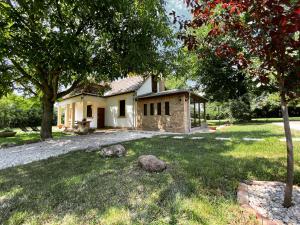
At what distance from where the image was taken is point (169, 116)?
49.6 ft

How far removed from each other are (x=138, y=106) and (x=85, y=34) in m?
8.49

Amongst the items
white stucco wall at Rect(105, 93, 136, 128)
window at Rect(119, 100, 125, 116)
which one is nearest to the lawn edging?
white stucco wall at Rect(105, 93, 136, 128)

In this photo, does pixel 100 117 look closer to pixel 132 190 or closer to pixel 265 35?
pixel 132 190

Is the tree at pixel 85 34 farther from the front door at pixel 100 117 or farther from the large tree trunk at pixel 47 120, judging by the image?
the front door at pixel 100 117

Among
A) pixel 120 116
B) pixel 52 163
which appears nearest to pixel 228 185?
pixel 52 163

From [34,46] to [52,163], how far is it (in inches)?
177

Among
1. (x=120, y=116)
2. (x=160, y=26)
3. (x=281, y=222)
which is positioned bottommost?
(x=281, y=222)

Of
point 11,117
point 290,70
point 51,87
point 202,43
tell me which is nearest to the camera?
point 290,70

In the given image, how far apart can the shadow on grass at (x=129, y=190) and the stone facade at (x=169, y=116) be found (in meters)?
8.67

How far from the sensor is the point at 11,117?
27.2 meters

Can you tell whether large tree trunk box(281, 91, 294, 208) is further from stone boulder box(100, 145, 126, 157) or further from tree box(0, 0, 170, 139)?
tree box(0, 0, 170, 139)

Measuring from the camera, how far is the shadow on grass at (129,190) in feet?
9.35

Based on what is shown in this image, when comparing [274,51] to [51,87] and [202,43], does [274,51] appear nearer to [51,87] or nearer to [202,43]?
[202,43]

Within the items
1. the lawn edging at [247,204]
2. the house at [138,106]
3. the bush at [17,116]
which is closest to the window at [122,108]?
the house at [138,106]
